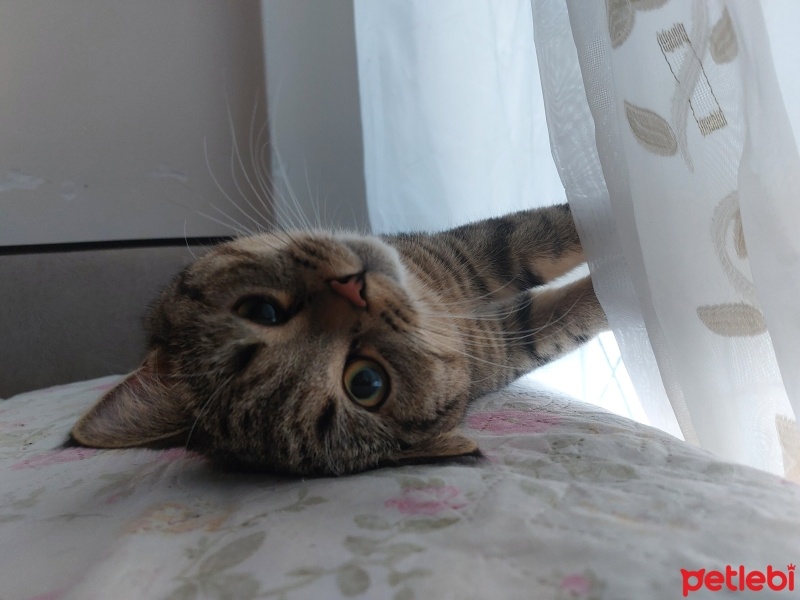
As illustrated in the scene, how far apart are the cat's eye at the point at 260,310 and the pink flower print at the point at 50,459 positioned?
1.30ft

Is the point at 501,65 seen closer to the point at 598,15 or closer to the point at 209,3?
the point at 598,15

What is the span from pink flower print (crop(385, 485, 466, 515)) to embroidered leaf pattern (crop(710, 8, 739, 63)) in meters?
0.54

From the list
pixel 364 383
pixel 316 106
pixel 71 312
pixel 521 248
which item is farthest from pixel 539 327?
pixel 71 312

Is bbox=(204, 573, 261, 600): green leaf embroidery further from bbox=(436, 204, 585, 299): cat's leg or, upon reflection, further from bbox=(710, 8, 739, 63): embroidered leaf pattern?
bbox=(436, 204, 585, 299): cat's leg

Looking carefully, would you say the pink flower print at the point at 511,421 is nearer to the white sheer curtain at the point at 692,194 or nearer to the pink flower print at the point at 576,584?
the white sheer curtain at the point at 692,194

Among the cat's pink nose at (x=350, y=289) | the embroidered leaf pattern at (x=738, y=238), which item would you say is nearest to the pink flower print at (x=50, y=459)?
the cat's pink nose at (x=350, y=289)

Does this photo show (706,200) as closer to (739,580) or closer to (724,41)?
(724,41)

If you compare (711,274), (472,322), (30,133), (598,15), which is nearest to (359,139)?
(472,322)

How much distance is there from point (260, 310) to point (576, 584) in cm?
58

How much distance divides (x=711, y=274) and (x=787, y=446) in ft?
0.70

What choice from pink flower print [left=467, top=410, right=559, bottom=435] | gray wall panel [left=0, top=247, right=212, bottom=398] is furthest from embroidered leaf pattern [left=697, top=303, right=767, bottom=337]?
gray wall panel [left=0, top=247, right=212, bottom=398]

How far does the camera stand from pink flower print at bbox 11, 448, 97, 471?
0.93 metres

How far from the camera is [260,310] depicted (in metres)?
0.82

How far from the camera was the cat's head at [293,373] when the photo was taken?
2.39 feet
